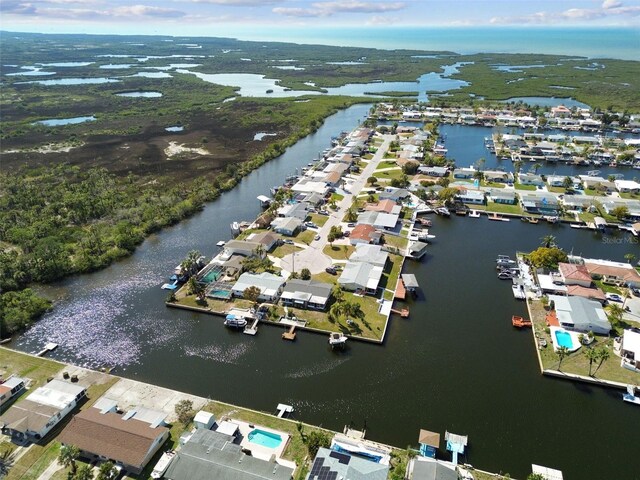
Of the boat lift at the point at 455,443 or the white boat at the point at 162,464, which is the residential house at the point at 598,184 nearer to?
the boat lift at the point at 455,443

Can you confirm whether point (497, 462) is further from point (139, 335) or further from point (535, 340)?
point (139, 335)

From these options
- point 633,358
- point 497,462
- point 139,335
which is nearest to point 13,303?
point 139,335

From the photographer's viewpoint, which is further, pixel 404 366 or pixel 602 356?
pixel 404 366

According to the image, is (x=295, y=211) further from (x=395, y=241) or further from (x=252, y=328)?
(x=252, y=328)

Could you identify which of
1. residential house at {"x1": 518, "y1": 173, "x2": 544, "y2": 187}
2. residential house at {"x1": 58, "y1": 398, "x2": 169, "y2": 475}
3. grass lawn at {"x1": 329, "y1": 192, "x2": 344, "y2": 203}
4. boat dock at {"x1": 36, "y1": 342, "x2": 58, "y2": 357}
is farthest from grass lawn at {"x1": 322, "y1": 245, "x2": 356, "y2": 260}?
residential house at {"x1": 518, "y1": 173, "x2": 544, "y2": 187}

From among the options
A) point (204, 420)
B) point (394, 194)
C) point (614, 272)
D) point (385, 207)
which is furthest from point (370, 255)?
point (204, 420)
